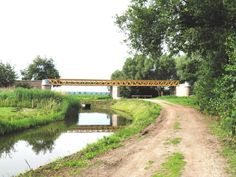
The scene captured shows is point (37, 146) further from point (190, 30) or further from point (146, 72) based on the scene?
point (146, 72)

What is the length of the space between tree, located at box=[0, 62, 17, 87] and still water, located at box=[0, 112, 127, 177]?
170ft

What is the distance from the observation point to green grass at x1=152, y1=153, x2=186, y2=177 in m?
13.7

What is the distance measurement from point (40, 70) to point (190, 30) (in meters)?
90.5

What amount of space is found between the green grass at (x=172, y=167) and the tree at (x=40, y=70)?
102649 millimetres

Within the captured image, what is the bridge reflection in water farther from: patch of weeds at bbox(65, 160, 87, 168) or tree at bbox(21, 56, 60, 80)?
tree at bbox(21, 56, 60, 80)

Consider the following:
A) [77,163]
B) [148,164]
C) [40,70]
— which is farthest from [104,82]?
[148,164]

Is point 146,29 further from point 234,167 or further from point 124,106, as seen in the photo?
point 124,106

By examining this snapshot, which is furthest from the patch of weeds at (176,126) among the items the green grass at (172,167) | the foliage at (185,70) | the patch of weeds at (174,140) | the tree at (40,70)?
the tree at (40,70)

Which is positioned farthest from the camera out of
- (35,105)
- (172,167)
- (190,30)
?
(35,105)

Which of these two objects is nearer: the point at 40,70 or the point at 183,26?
the point at 183,26

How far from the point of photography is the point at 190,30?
3156cm

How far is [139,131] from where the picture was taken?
83.5ft

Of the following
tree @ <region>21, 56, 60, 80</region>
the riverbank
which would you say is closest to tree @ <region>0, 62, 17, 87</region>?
tree @ <region>21, 56, 60, 80</region>

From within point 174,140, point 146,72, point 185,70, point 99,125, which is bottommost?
point 99,125
